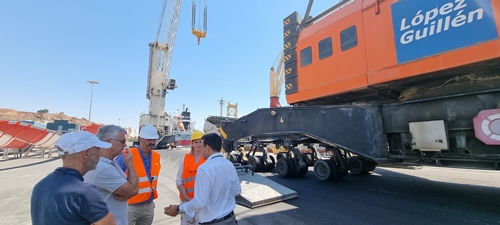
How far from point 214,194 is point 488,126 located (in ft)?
14.1

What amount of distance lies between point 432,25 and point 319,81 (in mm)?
2426

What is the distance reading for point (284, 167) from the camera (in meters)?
7.78

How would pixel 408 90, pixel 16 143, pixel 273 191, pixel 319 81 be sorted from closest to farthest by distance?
pixel 408 90, pixel 273 191, pixel 319 81, pixel 16 143

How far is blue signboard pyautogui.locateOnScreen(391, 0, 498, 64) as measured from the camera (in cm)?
333

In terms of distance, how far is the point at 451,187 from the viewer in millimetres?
6277

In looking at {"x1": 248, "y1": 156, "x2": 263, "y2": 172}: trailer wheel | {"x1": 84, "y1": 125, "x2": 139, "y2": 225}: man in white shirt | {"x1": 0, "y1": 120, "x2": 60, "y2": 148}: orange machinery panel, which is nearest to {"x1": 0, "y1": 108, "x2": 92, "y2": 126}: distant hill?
{"x1": 0, "y1": 120, "x2": 60, "y2": 148}: orange machinery panel

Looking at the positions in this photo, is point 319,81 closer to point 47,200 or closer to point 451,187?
point 451,187

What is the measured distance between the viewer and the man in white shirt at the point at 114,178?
2045mm

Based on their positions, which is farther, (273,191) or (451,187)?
(451,187)

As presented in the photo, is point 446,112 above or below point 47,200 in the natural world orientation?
above

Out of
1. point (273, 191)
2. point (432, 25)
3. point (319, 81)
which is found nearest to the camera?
point (432, 25)

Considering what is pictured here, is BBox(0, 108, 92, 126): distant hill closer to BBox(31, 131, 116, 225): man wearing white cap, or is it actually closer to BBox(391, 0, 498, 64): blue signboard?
BBox(31, 131, 116, 225): man wearing white cap

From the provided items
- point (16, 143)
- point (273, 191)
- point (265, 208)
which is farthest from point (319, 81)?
point (16, 143)

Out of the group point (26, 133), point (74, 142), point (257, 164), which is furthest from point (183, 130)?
point (74, 142)
